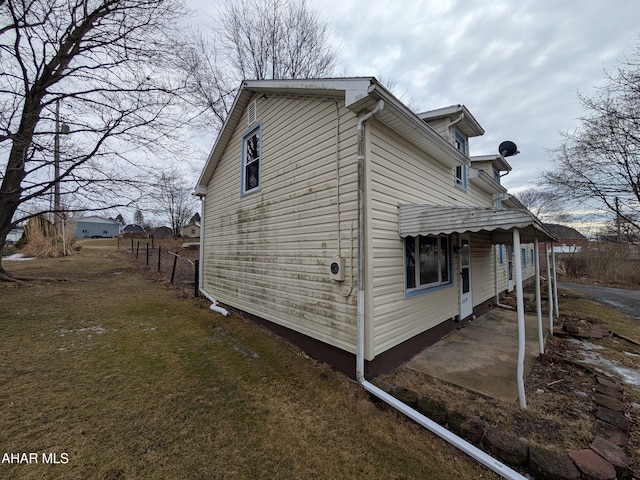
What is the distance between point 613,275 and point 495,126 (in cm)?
1224

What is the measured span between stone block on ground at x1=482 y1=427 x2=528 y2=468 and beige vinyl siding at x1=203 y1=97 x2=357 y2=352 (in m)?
1.68

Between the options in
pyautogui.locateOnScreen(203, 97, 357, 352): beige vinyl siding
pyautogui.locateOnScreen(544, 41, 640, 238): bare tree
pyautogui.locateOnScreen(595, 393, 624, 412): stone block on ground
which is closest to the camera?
pyautogui.locateOnScreen(595, 393, 624, 412): stone block on ground

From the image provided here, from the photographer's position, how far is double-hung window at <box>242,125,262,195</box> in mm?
5867

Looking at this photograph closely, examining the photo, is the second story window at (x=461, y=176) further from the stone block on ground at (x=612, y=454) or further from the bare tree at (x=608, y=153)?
the bare tree at (x=608, y=153)

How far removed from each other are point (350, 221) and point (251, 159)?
12.2ft

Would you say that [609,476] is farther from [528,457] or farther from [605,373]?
[605,373]

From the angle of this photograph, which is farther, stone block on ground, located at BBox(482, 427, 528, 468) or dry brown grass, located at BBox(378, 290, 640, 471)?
dry brown grass, located at BBox(378, 290, 640, 471)

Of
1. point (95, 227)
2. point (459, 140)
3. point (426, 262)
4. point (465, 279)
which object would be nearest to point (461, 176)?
point (459, 140)

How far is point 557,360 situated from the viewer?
13.5 feet

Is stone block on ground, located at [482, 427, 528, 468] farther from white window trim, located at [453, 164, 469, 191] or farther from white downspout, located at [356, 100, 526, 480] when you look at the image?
white window trim, located at [453, 164, 469, 191]

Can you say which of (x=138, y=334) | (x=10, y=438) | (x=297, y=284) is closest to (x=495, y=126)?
(x=297, y=284)

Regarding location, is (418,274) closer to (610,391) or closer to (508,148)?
(610,391)

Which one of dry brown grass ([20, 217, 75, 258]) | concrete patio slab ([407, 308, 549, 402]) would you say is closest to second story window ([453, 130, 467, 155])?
concrete patio slab ([407, 308, 549, 402])

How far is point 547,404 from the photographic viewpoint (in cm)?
304
